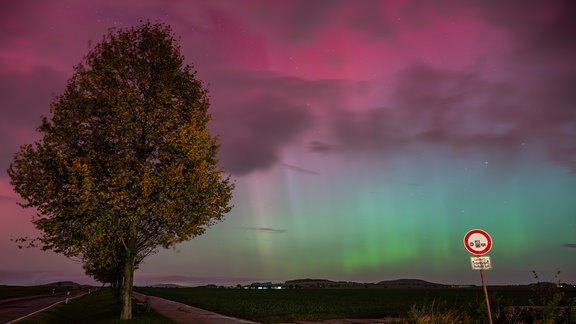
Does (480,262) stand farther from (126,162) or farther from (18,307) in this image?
(18,307)

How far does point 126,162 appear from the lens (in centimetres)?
2016

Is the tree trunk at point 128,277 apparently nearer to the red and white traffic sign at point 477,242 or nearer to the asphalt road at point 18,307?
the asphalt road at point 18,307

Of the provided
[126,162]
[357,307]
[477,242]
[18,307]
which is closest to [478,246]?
[477,242]

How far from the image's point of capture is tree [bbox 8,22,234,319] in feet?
62.5

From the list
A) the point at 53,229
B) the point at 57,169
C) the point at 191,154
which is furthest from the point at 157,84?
the point at 53,229

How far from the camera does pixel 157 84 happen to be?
74.2 ft

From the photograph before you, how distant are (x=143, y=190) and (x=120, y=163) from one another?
84.8 inches

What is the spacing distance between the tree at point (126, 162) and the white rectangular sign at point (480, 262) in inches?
481

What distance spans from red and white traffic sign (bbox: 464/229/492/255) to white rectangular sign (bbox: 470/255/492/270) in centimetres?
42

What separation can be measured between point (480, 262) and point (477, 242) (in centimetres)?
77

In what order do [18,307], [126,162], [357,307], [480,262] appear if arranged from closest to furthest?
[480,262] → [126,162] → [357,307] → [18,307]

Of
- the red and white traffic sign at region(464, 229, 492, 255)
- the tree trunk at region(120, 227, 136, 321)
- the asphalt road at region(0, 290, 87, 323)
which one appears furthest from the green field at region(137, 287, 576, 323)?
the asphalt road at region(0, 290, 87, 323)

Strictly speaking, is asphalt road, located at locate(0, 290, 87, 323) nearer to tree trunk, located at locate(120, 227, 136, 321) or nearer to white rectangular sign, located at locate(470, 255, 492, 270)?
tree trunk, located at locate(120, 227, 136, 321)

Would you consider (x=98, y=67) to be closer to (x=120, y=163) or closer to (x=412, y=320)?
(x=120, y=163)
